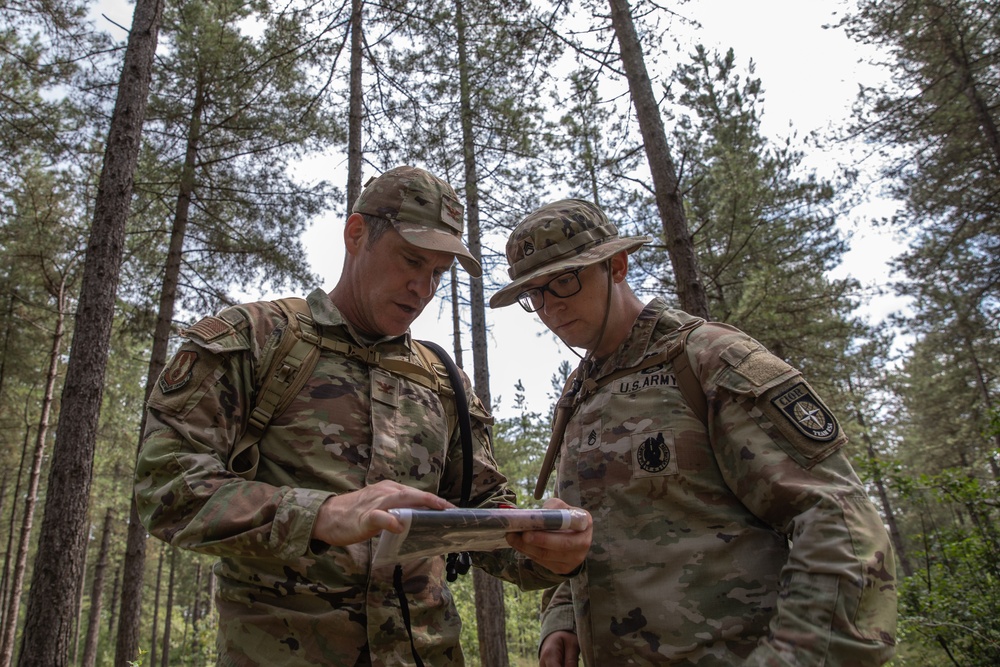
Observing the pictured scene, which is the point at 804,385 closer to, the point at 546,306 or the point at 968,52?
the point at 546,306

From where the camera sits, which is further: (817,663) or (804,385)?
(804,385)

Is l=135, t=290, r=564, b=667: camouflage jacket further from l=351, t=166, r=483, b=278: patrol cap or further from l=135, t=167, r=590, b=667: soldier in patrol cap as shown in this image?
l=351, t=166, r=483, b=278: patrol cap

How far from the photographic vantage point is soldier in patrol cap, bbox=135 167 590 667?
1.50m

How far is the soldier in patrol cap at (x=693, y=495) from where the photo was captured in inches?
59.2

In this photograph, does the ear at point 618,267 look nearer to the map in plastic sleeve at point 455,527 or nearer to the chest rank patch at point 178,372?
the map in plastic sleeve at point 455,527

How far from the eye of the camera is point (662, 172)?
4.97 meters

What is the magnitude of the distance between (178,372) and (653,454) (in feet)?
4.75

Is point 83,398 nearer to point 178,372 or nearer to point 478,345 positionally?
point 178,372

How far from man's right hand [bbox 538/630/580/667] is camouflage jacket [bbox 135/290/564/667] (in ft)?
1.19

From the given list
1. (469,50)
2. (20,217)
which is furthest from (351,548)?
(20,217)

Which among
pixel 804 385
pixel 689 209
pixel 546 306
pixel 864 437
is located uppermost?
pixel 689 209

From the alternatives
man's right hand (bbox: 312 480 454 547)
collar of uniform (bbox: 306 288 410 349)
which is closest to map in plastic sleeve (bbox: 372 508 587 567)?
man's right hand (bbox: 312 480 454 547)

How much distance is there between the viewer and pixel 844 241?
13719 mm

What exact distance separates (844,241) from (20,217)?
18.1 m
